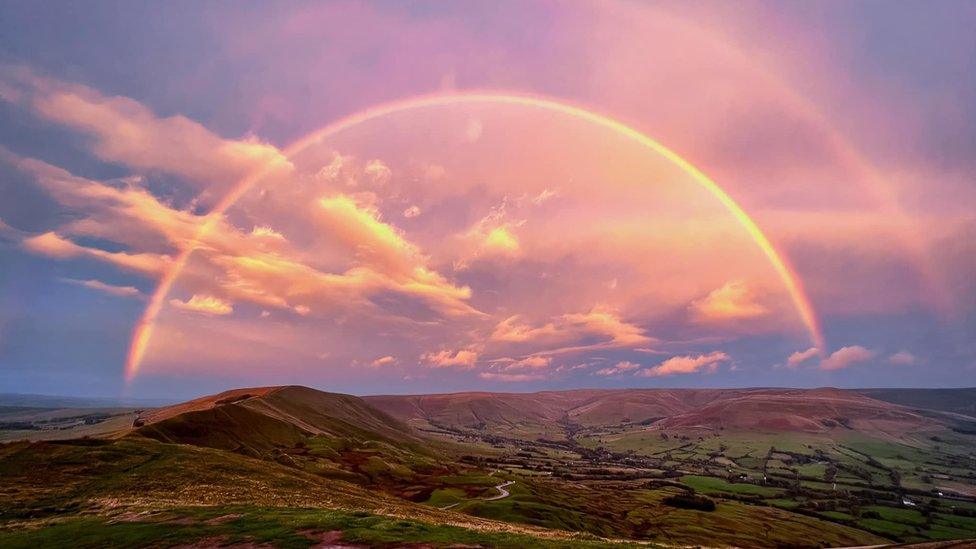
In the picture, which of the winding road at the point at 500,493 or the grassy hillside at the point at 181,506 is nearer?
the grassy hillside at the point at 181,506

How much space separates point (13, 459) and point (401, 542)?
7231cm

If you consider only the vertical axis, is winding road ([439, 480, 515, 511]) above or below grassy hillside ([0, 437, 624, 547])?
below

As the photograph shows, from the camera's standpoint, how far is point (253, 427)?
168m

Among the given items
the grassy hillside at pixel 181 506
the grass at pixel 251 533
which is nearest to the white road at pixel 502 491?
the grassy hillside at pixel 181 506

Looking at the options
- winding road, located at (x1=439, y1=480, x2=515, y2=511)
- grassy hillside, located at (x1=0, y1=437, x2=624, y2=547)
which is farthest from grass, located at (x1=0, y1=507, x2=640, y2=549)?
winding road, located at (x1=439, y1=480, x2=515, y2=511)

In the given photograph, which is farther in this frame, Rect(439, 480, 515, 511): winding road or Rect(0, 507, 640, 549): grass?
Rect(439, 480, 515, 511): winding road

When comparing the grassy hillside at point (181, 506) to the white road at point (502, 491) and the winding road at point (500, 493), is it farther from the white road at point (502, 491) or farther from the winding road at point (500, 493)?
the white road at point (502, 491)

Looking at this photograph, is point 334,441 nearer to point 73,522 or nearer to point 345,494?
point 345,494

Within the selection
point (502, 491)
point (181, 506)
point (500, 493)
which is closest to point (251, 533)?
point (181, 506)

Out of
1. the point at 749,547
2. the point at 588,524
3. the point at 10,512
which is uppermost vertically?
the point at 10,512

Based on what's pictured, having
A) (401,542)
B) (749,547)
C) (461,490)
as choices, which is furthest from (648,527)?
(401,542)

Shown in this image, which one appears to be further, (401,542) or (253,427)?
(253,427)

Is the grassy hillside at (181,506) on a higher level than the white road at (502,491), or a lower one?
higher

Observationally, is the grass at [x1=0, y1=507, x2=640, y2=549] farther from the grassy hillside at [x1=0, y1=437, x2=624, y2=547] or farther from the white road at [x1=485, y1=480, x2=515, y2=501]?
the white road at [x1=485, y1=480, x2=515, y2=501]
